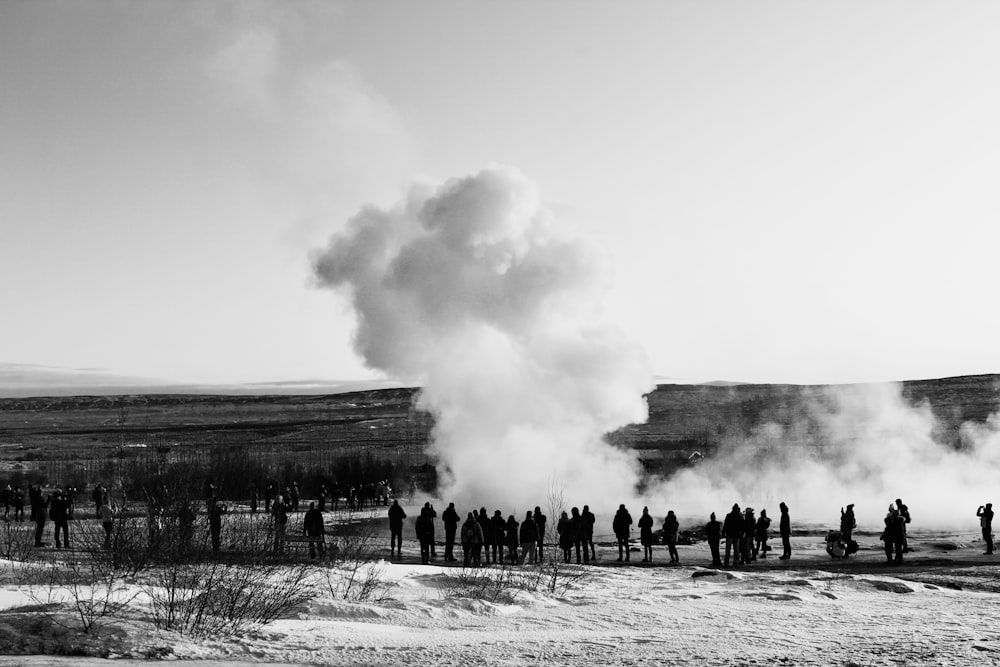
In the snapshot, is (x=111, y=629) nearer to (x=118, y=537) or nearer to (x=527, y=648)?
(x=527, y=648)

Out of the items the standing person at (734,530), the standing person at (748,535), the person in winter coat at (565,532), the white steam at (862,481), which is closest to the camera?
the standing person at (734,530)

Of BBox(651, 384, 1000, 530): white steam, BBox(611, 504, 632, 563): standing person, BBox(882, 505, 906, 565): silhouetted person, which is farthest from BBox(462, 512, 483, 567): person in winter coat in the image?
BBox(651, 384, 1000, 530): white steam

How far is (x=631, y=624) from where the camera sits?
13.6m

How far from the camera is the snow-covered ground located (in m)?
10.5

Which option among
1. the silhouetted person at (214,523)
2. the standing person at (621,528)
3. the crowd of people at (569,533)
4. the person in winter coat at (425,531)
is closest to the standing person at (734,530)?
the crowd of people at (569,533)

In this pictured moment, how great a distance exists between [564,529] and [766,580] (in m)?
5.69

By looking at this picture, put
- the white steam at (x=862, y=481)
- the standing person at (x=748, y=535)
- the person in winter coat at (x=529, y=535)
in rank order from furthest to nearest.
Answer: the white steam at (x=862, y=481) < the standing person at (x=748, y=535) < the person in winter coat at (x=529, y=535)

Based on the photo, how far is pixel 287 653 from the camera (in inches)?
422

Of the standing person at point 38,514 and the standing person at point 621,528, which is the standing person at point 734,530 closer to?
the standing person at point 621,528

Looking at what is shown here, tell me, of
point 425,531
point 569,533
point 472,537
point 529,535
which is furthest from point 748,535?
point 425,531

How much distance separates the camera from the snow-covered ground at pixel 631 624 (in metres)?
10.5

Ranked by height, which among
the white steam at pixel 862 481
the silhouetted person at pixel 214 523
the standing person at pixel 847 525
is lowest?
the white steam at pixel 862 481

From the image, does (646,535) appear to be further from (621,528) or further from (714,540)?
(714,540)

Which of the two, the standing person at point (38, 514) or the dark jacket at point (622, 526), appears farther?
the standing person at point (38, 514)
